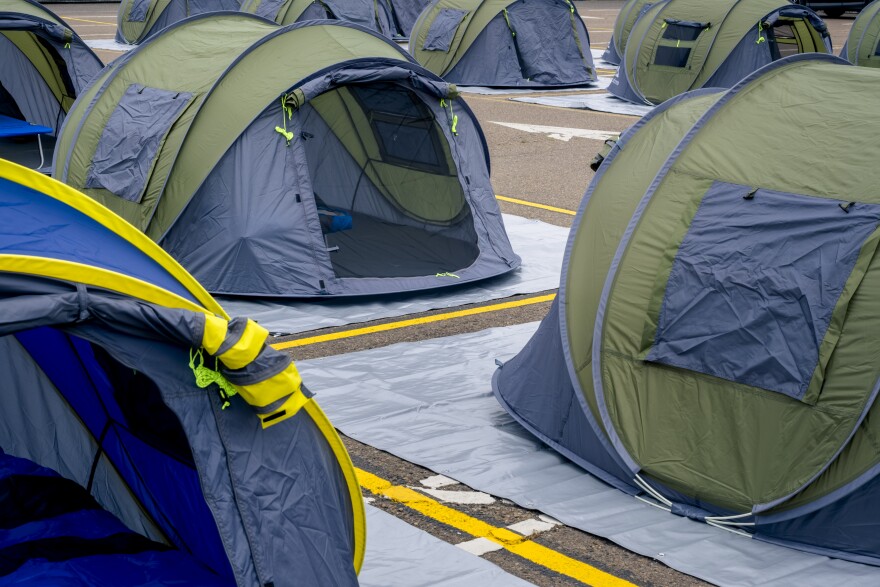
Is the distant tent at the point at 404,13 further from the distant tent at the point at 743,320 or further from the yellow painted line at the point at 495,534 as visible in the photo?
the yellow painted line at the point at 495,534

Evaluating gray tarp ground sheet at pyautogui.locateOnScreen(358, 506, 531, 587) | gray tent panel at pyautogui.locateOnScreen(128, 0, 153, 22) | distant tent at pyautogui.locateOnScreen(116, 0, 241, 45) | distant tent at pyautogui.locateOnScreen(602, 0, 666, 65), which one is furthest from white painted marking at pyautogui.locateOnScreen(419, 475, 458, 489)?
gray tent panel at pyautogui.locateOnScreen(128, 0, 153, 22)

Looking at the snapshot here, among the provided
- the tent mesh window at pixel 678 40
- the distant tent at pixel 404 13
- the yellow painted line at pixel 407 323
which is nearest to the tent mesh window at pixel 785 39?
the tent mesh window at pixel 678 40

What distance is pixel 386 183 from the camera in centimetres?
1077

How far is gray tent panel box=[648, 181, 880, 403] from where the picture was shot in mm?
5301

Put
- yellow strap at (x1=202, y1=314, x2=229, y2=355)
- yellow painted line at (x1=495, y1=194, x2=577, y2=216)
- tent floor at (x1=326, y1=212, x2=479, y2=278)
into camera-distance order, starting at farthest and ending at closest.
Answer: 1. yellow painted line at (x1=495, y1=194, x2=577, y2=216)
2. tent floor at (x1=326, y1=212, x2=479, y2=278)
3. yellow strap at (x1=202, y1=314, x2=229, y2=355)

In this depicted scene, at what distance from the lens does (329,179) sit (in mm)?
10750

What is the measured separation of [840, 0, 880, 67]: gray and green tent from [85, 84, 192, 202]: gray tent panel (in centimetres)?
1289

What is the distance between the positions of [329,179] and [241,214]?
6.54 feet

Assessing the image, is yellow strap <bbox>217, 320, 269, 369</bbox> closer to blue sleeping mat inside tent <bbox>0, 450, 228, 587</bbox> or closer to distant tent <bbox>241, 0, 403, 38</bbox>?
blue sleeping mat inside tent <bbox>0, 450, 228, 587</bbox>

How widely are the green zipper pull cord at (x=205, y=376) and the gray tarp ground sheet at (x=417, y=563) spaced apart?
1455 mm

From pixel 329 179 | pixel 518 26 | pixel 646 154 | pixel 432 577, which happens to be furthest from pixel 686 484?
pixel 518 26

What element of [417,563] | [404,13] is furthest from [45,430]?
[404,13]

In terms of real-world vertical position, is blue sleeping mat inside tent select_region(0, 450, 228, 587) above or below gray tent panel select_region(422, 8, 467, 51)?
below

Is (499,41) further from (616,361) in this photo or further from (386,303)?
(616,361)
